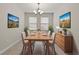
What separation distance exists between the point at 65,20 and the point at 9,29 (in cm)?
83

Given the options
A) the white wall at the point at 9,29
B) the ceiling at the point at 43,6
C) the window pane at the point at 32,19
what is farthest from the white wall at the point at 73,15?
the white wall at the point at 9,29

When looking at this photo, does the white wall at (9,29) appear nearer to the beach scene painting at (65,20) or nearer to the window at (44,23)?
the window at (44,23)

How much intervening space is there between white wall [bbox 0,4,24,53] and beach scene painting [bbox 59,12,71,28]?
0.55 metres

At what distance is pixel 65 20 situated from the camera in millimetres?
1942

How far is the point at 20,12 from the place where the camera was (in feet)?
5.73

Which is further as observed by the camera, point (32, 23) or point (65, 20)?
point (65, 20)

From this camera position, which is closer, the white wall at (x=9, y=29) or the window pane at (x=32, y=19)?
the white wall at (x=9, y=29)

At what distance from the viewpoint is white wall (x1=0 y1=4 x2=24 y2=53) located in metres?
1.67

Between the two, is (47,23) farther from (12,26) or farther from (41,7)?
(12,26)

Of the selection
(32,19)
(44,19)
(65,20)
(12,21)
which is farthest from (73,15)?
(12,21)

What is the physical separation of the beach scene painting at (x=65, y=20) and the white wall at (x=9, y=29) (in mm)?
552

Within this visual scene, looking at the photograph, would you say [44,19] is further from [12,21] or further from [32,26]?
[12,21]

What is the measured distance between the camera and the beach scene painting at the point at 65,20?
1846mm
